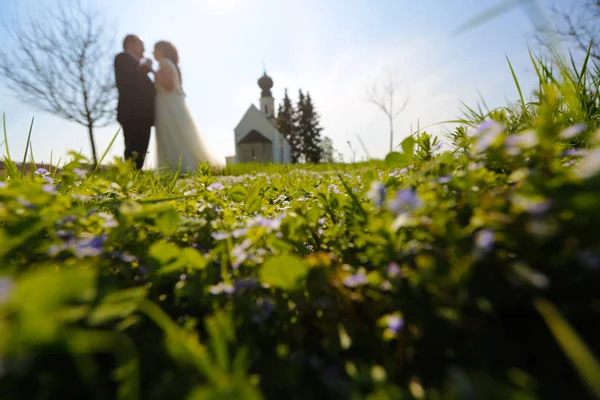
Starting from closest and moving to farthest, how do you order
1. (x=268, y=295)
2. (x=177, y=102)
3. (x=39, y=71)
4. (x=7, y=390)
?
1. (x=7, y=390)
2. (x=268, y=295)
3. (x=177, y=102)
4. (x=39, y=71)

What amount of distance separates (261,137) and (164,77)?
3383 centimetres

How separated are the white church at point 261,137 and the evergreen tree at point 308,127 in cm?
300

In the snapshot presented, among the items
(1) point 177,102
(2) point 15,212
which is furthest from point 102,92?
(2) point 15,212

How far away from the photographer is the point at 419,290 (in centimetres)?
83

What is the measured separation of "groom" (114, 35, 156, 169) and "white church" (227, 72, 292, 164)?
95.1 feet

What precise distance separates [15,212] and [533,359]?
5.13 feet

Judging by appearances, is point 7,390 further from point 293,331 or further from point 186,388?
point 293,331

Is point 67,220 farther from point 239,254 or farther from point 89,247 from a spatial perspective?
point 239,254

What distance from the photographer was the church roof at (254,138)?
147ft

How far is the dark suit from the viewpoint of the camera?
31.0ft

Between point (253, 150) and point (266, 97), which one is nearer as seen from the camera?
point (253, 150)

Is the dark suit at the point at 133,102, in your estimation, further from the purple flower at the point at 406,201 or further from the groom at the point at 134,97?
the purple flower at the point at 406,201

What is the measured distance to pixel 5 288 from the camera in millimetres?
528

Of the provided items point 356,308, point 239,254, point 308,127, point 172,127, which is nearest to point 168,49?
point 172,127
